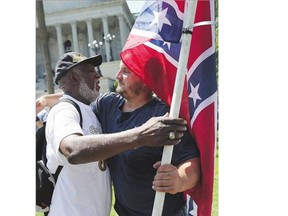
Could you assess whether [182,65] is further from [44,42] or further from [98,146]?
[44,42]

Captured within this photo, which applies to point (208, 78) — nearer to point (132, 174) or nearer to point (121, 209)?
point (132, 174)

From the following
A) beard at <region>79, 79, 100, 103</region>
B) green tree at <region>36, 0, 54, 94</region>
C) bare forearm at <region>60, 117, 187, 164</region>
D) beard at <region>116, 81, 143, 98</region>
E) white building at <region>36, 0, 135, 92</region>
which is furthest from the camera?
white building at <region>36, 0, 135, 92</region>

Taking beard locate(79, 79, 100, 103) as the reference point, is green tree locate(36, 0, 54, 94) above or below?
above

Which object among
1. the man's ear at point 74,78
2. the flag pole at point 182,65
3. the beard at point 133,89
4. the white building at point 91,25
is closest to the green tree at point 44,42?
the man's ear at point 74,78

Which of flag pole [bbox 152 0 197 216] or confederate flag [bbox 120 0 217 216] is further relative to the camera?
confederate flag [bbox 120 0 217 216]

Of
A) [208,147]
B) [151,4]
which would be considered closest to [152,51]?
[151,4]

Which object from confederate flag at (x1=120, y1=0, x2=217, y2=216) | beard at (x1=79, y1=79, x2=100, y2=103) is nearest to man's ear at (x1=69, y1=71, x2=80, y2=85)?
beard at (x1=79, y1=79, x2=100, y2=103)

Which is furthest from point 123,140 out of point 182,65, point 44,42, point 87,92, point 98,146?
point 44,42

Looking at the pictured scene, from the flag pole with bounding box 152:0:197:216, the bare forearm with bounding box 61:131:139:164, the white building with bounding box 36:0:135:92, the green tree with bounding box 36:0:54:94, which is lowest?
the bare forearm with bounding box 61:131:139:164

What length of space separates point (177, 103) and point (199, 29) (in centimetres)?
45

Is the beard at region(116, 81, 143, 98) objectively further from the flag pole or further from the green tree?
the green tree

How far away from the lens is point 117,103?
2.60m

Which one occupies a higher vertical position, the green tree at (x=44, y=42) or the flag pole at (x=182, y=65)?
the green tree at (x=44, y=42)

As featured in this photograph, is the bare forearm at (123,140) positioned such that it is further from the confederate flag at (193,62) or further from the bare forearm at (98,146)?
the confederate flag at (193,62)
